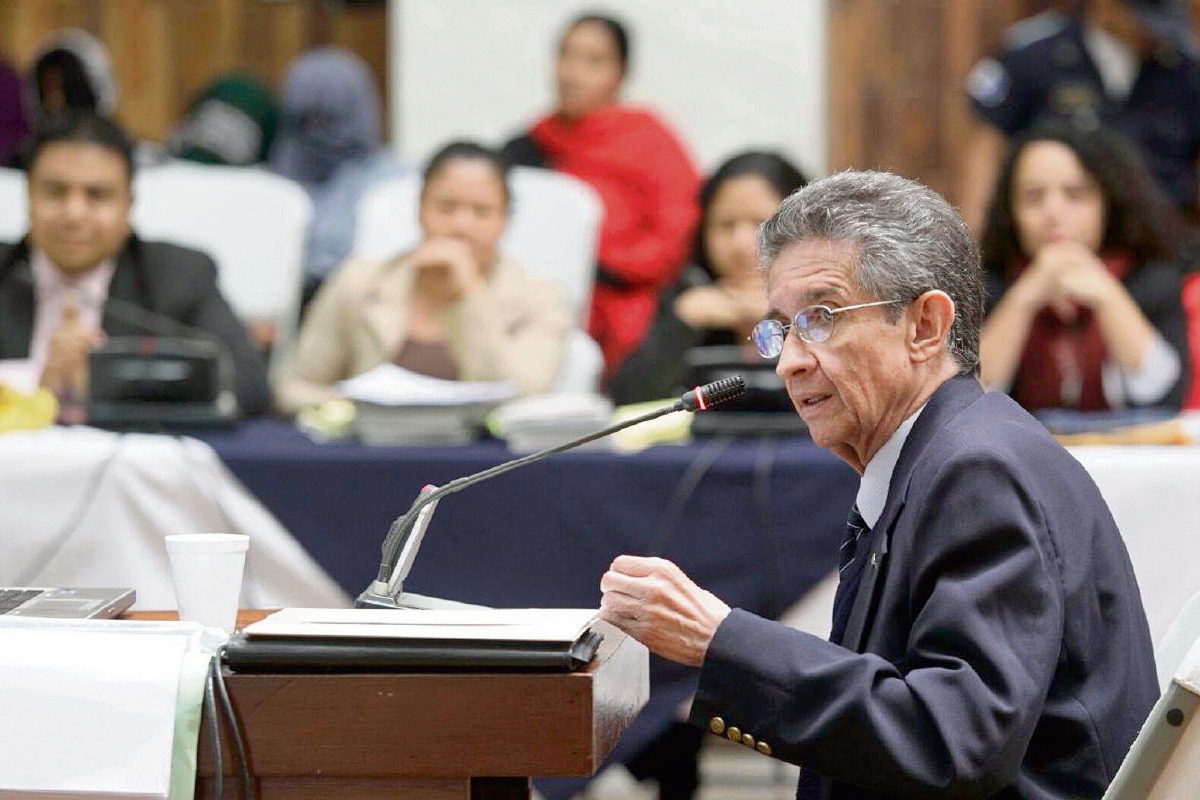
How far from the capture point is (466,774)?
A: 3.97 ft

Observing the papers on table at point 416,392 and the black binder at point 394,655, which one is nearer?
the black binder at point 394,655

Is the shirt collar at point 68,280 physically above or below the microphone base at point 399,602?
above

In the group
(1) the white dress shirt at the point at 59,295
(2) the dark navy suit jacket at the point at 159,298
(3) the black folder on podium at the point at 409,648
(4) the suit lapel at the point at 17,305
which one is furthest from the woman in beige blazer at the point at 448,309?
(3) the black folder on podium at the point at 409,648

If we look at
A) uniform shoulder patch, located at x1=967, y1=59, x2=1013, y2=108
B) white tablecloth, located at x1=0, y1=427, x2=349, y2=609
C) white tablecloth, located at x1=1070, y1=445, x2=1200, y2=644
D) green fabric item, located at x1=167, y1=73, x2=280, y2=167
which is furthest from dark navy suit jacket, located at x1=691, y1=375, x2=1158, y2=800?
green fabric item, located at x1=167, y1=73, x2=280, y2=167

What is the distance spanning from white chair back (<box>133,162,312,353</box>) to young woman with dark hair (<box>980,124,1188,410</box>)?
1.59 m

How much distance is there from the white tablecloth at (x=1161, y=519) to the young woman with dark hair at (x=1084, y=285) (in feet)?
2.55

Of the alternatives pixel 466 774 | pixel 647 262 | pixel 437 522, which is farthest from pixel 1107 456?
pixel 647 262

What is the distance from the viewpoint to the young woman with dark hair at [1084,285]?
3125mm

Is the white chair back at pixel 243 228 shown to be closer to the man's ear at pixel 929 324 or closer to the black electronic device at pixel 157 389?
the black electronic device at pixel 157 389

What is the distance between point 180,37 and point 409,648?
4.81 m

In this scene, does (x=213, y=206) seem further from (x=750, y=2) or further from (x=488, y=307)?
(x=750, y=2)

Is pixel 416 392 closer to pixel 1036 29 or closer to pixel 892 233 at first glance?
pixel 892 233

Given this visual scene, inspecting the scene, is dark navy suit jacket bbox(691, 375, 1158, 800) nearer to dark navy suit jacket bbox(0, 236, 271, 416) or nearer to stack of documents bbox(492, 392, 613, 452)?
stack of documents bbox(492, 392, 613, 452)

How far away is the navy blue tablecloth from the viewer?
2.43 metres
